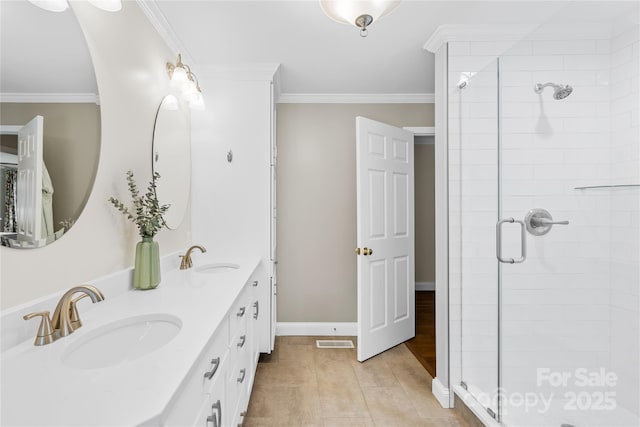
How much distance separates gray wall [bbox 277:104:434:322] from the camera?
123 inches

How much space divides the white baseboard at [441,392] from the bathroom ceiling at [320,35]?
233 cm

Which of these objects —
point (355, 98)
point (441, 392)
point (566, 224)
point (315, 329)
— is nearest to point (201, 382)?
point (441, 392)

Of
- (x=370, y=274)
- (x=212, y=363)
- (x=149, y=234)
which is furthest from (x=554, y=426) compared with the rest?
(x=149, y=234)

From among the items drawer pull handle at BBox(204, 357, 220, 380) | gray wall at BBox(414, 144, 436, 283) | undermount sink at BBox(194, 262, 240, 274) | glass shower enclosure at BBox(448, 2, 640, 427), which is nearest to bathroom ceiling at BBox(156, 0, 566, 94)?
glass shower enclosure at BBox(448, 2, 640, 427)

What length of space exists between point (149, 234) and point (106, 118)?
556 mm

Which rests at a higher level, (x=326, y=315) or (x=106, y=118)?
(x=106, y=118)

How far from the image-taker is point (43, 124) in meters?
0.99

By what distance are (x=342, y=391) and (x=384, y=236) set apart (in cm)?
125

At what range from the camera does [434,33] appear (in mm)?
1989

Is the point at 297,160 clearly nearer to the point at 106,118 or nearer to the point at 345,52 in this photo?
the point at 345,52

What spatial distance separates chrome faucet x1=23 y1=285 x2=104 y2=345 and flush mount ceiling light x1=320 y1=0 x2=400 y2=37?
147 centimetres

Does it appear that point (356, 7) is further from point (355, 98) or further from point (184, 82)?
point (355, 98)

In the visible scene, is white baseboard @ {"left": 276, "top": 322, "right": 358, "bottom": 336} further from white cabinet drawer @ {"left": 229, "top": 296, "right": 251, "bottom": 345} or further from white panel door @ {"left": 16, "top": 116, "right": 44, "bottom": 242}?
white panel door @ {"left": 16, "top": 116, "right": 44, "bottom": 242}

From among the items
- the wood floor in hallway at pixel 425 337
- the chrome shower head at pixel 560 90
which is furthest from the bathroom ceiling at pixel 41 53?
the wood floor in hallway at pixel 425 337
